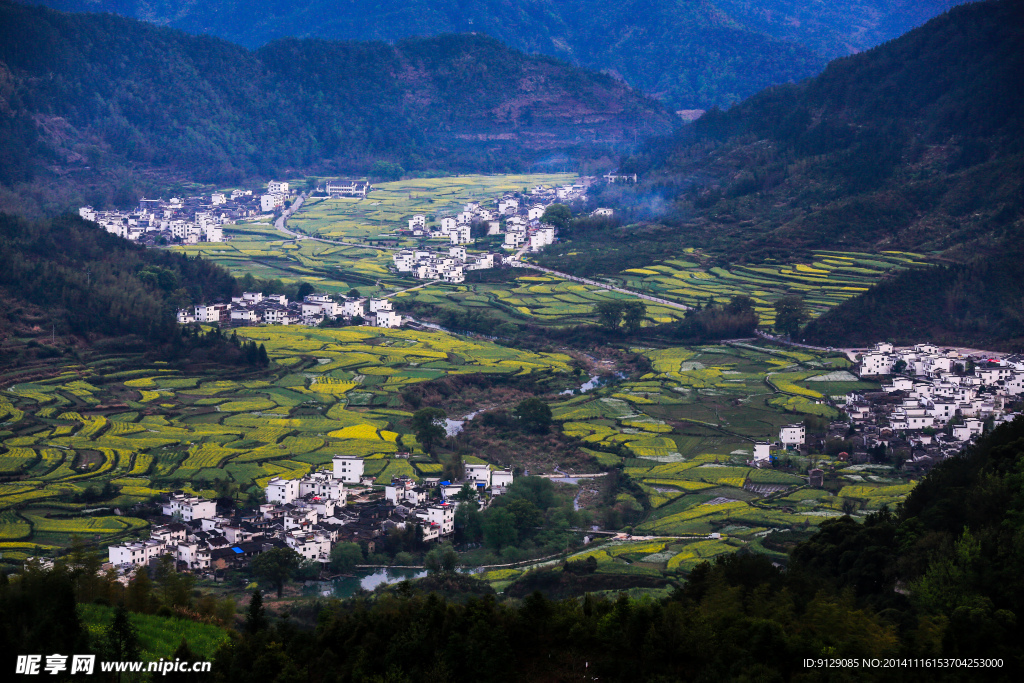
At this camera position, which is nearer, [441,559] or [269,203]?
[441,559]

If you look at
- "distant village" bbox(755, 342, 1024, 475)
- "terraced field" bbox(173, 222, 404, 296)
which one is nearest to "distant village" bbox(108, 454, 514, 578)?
"distant village" bbox(755, 342, 1024, 475)

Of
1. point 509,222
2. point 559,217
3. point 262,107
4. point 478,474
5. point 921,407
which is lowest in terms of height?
point 478,474

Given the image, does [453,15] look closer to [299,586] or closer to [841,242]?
[841,242]

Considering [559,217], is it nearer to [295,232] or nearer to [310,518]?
[295,232]

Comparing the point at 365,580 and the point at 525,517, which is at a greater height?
the point at 525,517

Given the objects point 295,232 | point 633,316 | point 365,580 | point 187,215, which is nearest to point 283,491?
point 365,580

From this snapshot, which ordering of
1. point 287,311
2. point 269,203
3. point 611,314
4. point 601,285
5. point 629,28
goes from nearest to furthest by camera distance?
1. point 611,314
2. point 287,311
3. point 601,285
4. point 269,203
5. point 629,28

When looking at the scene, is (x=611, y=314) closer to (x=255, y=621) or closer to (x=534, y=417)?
(x=534, y=417)

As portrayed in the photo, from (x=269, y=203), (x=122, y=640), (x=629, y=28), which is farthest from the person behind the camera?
(x=629, y=28)
